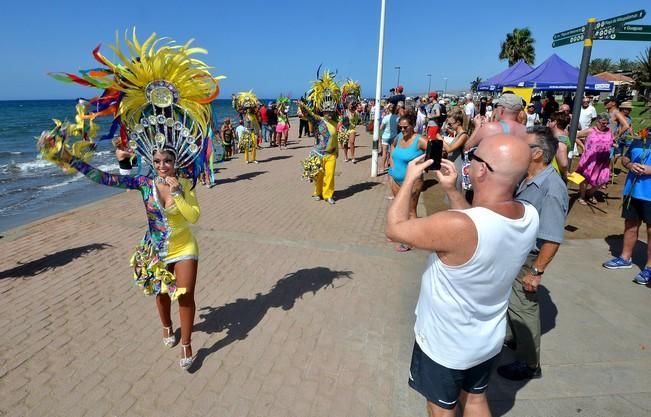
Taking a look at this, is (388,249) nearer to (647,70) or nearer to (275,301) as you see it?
(275,301)

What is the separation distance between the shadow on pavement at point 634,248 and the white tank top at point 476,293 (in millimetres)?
4406

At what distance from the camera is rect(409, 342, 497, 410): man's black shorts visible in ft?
6.49

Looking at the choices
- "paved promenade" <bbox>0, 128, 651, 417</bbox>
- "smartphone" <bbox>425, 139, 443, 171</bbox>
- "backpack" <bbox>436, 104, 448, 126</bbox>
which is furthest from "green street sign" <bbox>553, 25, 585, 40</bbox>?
"backpack" <bbox>436, 104, 448, 126</bbox>

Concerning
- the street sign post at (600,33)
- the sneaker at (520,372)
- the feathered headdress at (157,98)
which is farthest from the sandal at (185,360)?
the street sign post at (600,33)

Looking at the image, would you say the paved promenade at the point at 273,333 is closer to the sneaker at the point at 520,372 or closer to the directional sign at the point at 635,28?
the sneaker at the point at 520,372

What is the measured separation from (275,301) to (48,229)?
195 inches

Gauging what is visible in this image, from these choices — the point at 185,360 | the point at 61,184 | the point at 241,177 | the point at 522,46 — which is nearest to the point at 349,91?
the point at 241,177

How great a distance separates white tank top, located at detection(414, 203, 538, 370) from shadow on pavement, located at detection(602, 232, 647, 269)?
441cm

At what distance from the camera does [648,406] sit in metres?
2.73

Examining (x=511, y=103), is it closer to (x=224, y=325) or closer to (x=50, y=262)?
(x=224, y=325)

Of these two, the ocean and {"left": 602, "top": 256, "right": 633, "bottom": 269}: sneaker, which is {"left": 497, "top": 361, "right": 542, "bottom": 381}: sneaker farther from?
the ocean

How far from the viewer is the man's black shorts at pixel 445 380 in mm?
1979

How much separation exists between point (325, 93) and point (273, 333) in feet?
19.5

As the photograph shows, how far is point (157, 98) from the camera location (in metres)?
3.08
